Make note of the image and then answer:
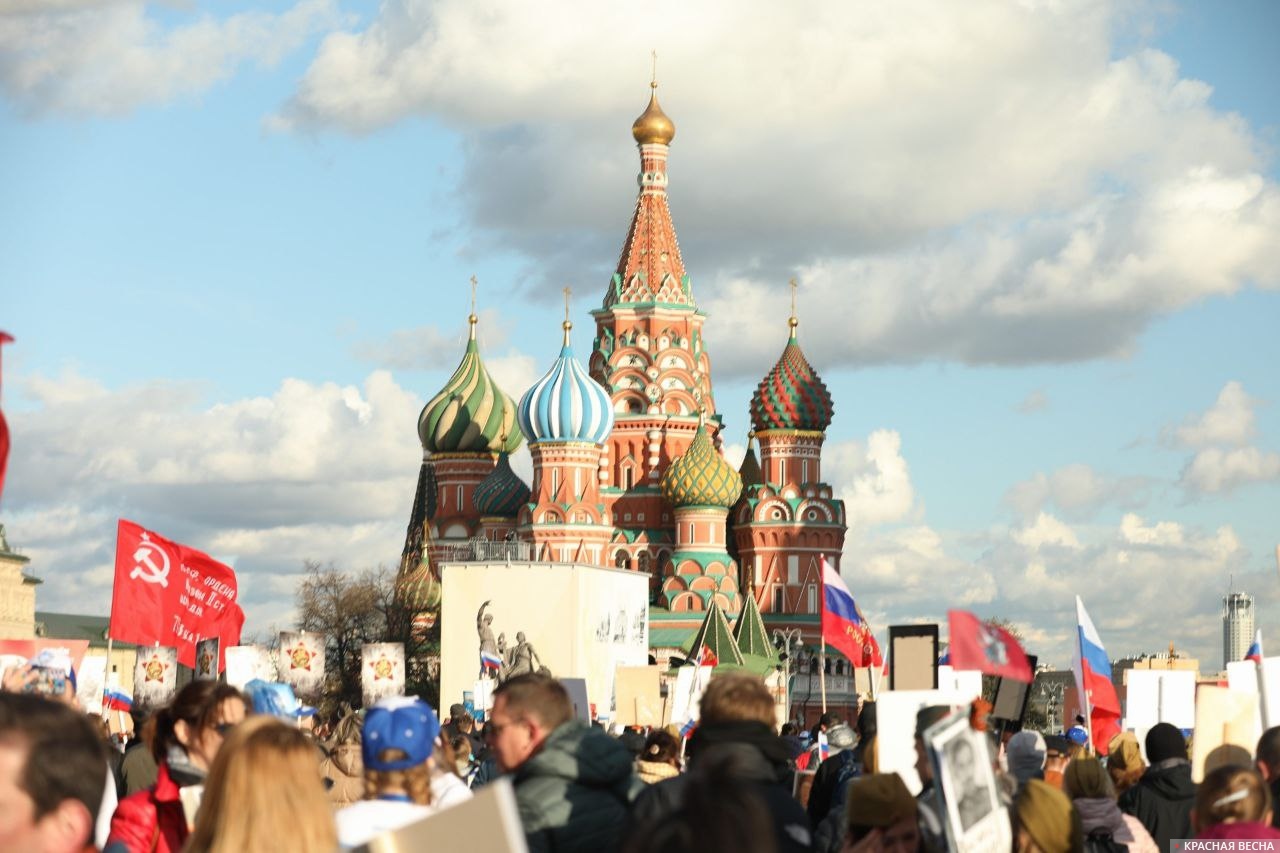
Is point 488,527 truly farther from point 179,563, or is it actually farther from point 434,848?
point 434,848

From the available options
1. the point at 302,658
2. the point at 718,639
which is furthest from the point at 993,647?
the point at 718,639

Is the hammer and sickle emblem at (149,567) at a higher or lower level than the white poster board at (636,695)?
higher

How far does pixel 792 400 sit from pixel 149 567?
56.6 meters

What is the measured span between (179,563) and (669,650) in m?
51.2

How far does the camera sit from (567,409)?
214ft

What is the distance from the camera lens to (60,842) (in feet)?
12.1

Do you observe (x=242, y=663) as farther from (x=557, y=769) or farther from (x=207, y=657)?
(x=557, y=769)

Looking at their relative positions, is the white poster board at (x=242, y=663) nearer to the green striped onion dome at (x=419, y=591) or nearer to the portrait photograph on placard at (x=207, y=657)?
the portrait photograph on placard at (x=207, y=657)

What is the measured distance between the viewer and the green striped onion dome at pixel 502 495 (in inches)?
2731

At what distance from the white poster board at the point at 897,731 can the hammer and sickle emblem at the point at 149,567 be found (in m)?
7.59

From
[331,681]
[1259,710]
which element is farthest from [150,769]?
[331,681]

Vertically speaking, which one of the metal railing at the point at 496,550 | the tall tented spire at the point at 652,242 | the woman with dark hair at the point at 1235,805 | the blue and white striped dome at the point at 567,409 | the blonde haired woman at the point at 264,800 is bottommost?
the woman with dark hair at the point at 1235,805

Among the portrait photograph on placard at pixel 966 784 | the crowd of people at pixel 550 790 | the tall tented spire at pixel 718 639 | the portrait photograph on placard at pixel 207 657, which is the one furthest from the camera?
the tall tented spire at pixel 718 639

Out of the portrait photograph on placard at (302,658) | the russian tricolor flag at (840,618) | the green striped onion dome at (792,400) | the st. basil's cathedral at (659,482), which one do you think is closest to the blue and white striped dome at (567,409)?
the st. basil's cathedral at (659,482)
